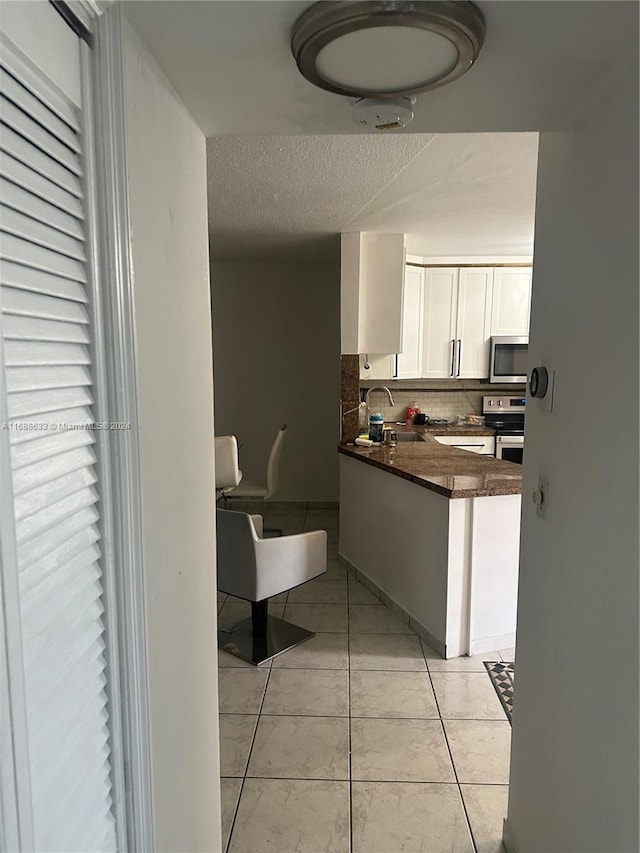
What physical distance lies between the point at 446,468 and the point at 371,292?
157 cm

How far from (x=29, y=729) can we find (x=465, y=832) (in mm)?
1665

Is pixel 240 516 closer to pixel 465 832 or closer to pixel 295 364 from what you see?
pixel 465 832

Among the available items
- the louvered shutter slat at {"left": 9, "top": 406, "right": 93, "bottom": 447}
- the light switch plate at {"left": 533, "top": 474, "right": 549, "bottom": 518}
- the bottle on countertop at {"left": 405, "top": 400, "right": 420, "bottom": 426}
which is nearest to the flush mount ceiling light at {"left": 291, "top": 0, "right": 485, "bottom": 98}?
the louvered shutter slat at {"left": 9, "top": 406, "right": 93, "bottom": 447}

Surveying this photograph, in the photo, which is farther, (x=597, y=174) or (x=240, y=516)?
(x=240, y=516)

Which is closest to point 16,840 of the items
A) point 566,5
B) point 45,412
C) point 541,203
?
point 45,412

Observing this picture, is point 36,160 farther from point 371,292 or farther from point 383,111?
point 371,292

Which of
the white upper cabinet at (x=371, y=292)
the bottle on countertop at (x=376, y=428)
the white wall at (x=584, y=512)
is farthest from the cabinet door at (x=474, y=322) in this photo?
the white wall at (x=584, y=512)

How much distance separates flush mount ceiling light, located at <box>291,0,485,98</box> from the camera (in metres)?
0.75

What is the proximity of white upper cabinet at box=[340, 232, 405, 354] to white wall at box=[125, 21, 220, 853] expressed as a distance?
2729mm

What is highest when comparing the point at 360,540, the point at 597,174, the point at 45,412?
the point at 597,174

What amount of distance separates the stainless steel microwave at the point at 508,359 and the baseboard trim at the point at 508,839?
11.6 ft

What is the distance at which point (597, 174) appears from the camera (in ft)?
3.56

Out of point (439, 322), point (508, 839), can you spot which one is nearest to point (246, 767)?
point (508, 839)

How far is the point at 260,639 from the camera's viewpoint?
285 cm
